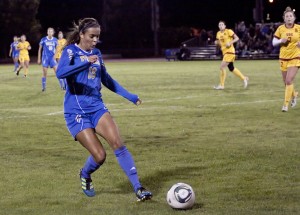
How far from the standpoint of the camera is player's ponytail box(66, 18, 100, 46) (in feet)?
26.0

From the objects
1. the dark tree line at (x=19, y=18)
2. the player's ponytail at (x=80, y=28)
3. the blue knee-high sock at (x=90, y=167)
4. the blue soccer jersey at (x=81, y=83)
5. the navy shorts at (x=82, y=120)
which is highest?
the player's ponytail at (x=80, y=28)

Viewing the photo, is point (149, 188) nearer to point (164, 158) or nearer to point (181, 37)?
point (164, 158)

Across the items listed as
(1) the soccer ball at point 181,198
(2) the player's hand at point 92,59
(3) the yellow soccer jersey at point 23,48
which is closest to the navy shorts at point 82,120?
(2) the player's hand at point 92,59

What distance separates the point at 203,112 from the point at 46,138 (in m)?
4.95

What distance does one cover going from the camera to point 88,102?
7973mm

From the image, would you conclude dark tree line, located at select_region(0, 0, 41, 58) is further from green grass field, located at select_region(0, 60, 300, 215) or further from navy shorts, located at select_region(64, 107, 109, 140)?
navy shorts, located at select_region(64, 107, 109, 140)

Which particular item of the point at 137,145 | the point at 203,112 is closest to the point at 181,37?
the point at 203,112

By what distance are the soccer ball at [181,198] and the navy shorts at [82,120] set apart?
1.30 metres

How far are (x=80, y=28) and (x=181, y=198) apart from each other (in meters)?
2.32

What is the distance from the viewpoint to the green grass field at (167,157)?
7676mm

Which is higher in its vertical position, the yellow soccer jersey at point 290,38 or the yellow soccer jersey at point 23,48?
the yellow soccer jersey at point 290,38

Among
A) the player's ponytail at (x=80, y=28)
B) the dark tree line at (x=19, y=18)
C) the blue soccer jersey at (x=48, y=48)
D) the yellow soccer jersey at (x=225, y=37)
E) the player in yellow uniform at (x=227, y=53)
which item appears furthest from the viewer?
the dark tree line at (x=19, y=18)

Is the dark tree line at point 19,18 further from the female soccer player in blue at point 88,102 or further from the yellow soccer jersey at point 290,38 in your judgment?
the female soccer player in blue at point 88,102

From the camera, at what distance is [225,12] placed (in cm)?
7325
